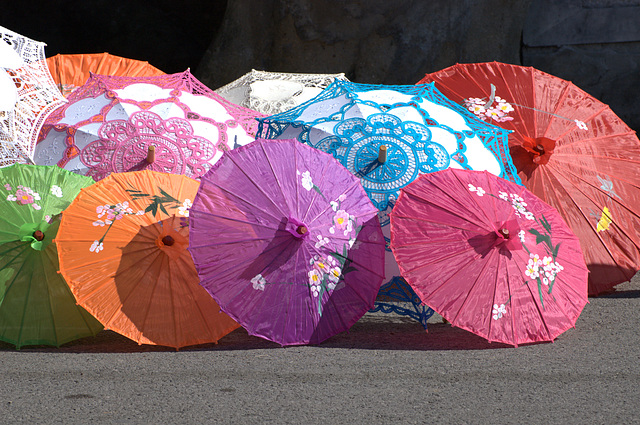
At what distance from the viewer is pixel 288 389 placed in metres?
2.99

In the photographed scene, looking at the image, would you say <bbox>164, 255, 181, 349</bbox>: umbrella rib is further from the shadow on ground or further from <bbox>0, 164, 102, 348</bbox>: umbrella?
<bbox>0, 164, 102, 348</bbox>: umbrella

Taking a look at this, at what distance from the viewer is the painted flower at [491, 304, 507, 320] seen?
11.3ft

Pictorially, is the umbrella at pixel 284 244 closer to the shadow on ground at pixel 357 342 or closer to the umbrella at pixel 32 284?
the shadow on ground at pixel 357 342

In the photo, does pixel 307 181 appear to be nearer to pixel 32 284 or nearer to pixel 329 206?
pixel 329 206

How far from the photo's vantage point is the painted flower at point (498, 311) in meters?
3.44

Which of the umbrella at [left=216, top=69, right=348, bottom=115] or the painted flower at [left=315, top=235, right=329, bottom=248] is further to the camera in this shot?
→ the umbrella at [left=216, top=69, right=348, bottom=115]

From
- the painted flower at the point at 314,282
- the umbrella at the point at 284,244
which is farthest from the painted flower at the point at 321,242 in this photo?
the painted flower at the point at 314,282

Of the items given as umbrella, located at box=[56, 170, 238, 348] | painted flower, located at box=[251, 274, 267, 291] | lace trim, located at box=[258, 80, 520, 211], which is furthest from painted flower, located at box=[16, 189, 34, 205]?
lace trim, located at box=[258, 80, 520, 211]

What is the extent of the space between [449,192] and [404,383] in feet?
3.38

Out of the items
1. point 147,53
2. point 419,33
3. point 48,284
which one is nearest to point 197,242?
point 48,284

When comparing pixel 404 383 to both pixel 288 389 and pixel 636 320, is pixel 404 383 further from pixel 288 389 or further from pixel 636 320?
pixel 636 320

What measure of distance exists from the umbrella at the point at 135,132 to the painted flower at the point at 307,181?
965 mm

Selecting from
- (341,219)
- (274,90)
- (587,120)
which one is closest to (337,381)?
(341,219)

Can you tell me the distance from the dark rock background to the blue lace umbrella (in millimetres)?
3213
